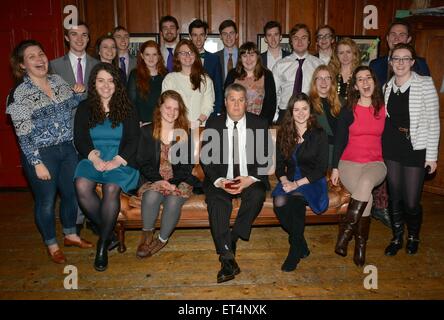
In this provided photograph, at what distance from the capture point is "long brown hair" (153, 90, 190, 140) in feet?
11.3

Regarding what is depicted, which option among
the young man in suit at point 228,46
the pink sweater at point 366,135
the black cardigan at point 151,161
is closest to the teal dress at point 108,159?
the black cardigan at point 151,161

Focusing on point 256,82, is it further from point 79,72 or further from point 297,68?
point 79,72

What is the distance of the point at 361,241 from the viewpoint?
326 cm

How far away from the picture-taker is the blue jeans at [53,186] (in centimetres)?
323

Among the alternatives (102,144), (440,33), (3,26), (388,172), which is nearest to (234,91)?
(102,144)

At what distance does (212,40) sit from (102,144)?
2.70 meters

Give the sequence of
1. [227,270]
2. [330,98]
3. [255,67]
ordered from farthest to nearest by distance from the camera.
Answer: [255,67]
[330,98]
[227,270]

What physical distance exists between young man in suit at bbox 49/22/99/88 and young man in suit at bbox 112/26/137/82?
0.54 m

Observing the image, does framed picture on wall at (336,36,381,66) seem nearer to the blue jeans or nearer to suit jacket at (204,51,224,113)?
suit jacket at (204,51,224,113)

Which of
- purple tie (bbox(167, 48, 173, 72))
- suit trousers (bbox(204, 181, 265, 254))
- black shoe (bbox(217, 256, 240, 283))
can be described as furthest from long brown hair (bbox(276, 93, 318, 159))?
purple tie (bbox(167, 48, 173, 72))

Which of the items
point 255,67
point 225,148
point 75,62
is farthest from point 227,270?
point 75,62

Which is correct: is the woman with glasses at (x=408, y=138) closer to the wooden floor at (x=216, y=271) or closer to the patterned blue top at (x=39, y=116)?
the wooden floor at (x=216, y=271)

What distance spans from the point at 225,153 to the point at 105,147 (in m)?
1.11
